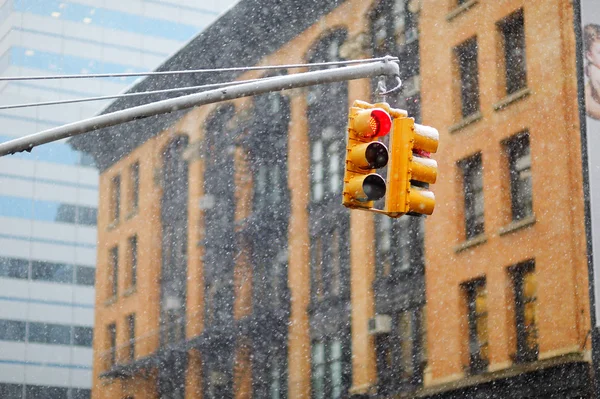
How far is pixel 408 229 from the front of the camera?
3497 cm

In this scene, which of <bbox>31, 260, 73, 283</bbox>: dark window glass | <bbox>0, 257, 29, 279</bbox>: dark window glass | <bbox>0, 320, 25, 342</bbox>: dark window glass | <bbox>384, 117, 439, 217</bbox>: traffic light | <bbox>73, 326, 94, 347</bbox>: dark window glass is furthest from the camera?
<bbox>73, 326, 94, 347</bbox>: dark window glass

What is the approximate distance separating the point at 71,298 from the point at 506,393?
54.1m

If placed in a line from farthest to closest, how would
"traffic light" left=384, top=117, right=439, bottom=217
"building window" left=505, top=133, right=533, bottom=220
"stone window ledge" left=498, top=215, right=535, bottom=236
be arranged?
"building window" left=505, top=133, right=533, bottom=220, "stone window ledge" left=498, top=215, right=535, bottom=236, "traffic light" left=384, top=117, right=439, bottom=217

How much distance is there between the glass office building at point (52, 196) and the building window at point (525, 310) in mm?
53738

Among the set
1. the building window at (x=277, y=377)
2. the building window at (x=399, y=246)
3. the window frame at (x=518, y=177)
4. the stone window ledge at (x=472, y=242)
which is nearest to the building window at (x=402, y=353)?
the building window at (x=399, y=246)

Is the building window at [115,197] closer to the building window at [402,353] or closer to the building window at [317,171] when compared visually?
the building window at [317,171]

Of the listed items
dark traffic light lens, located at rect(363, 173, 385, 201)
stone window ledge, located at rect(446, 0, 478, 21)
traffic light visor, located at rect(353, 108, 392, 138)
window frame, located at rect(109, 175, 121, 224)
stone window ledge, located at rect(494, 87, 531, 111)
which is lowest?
dark traffic light lens, located at rect(363, 173, 385, 201)

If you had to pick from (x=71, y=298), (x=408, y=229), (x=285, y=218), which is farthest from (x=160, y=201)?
(x=71, y=298)

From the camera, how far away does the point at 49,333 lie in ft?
261

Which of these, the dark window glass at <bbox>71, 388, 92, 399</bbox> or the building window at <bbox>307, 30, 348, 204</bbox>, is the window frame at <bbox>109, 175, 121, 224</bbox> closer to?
the building window at <bbox>307, 30, 348, 204</bbox>

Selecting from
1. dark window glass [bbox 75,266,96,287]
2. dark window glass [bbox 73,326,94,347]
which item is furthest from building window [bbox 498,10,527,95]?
dark window glass [bbox 73,326,94,347]

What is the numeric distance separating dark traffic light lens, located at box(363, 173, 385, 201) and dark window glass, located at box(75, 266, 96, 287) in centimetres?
7232

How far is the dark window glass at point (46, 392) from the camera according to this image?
8050 cm

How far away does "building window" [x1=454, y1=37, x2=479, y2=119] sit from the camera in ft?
108
